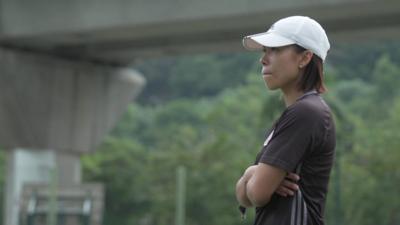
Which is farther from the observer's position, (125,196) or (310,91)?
(125,196)

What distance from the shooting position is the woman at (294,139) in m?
3.12

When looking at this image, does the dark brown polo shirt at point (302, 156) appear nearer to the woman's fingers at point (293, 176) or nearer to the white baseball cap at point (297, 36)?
Result: the woman's fingers at point (293, 176)

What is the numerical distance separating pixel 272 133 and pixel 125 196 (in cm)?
4026

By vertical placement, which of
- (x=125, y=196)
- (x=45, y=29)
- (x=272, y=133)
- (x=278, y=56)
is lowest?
→ (x=125, y=196)

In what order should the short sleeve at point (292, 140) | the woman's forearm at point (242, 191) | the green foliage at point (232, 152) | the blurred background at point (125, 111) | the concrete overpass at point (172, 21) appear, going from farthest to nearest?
1. the green foliage at point (232, 152)
2. the blurred background at point (125, 111)
3. the concrete overpass at point (172, 21)
4. the woman's forearm at point (242, 191)
5. the short sleeve at point (292, 140)

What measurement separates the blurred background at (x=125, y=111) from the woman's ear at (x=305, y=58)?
42.4 feet

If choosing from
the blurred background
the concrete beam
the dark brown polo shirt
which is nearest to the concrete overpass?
the blurred background

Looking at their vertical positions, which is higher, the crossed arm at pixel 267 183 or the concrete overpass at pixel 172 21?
the concrete overpass at pixel 172 21

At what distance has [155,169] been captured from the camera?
40.4 meters

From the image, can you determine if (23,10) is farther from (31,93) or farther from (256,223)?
(256,223)

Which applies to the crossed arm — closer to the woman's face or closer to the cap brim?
the woman's face

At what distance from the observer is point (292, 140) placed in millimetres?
3109

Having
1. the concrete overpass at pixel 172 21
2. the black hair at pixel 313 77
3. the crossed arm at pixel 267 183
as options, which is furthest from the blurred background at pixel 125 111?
the crossed arm at pixel 267 183

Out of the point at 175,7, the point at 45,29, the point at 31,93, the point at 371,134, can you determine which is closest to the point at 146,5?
the point at 175,7
